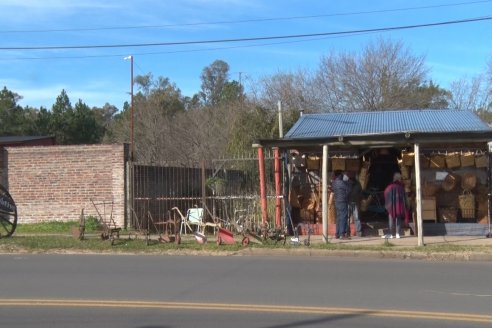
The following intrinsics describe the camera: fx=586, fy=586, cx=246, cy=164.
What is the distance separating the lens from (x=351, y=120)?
19.4 m

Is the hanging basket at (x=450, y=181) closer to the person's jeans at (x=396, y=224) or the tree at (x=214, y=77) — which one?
the person's jeans at (x=396, y=224)

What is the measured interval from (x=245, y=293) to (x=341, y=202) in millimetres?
Result: 7794

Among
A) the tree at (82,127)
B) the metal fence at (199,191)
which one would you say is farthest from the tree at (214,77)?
the metal fence at (199,191)

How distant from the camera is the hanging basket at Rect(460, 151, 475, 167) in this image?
54.5ft

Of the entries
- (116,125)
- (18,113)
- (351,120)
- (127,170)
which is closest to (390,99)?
(351,120)

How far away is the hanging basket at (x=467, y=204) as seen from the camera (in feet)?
54.4

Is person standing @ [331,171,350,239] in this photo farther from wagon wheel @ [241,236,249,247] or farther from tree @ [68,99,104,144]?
tree @ [68,99,104,144]

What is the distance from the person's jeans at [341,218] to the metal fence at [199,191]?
7.83ft

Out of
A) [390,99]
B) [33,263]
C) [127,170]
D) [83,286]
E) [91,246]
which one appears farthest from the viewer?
[390,99]

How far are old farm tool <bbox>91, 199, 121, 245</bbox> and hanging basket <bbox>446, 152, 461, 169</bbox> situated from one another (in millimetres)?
9480

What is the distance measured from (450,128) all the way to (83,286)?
11837mm

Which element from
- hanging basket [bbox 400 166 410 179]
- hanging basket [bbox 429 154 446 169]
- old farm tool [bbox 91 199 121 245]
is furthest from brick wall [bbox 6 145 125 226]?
hanging basket [bbox 429 154 446 169]

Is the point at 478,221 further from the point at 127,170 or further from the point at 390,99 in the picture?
the point at 390,99

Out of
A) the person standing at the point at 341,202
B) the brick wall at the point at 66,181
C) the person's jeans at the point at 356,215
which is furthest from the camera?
the brick wall at the point at 66,181
